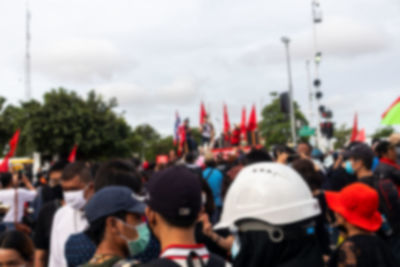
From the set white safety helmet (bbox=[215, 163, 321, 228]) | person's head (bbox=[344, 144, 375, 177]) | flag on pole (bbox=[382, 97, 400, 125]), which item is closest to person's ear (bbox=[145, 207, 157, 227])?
white safety helmet (bbox=[215, 163, 321, 228])

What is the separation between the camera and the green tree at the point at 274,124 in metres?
64.2

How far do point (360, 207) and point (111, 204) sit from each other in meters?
1.84

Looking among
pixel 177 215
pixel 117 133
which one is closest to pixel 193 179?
pixel 177 215

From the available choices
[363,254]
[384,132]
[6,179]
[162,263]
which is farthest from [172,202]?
[384,132]

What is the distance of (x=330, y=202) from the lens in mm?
3586

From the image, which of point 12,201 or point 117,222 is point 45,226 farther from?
point 12,201

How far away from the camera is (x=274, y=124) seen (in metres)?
67.1

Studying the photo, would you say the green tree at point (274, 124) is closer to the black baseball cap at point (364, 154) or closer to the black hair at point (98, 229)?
the black baseball cap at point (364, 154)

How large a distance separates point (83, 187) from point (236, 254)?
2489 mm

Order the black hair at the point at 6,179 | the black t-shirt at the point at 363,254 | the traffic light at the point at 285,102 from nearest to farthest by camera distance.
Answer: the black t-shirt at the point at 363,254
the black hair at the point at 6,179
the traffic light at the point at 285,102

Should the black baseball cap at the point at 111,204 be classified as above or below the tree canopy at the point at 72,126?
below

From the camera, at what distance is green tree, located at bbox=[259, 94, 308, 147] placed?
64250mm

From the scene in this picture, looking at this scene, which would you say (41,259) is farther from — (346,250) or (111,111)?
(111,111)

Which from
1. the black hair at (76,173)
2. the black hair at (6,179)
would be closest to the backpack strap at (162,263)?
the black hair at (76,173)
